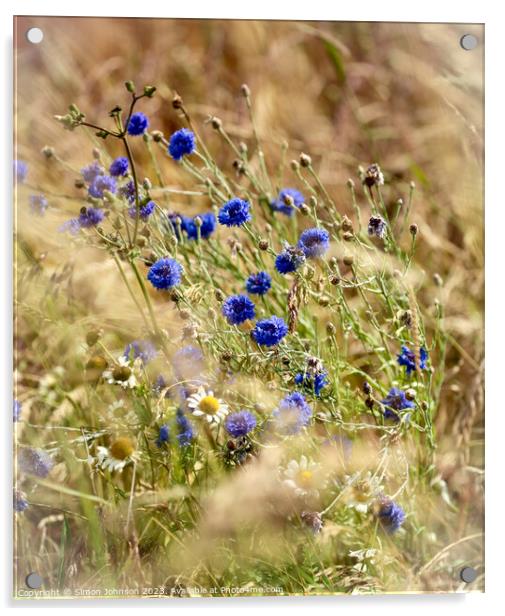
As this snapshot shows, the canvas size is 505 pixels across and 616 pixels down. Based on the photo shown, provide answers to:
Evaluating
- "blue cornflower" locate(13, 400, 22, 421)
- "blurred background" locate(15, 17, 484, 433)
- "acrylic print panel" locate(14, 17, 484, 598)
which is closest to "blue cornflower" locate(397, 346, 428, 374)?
"acrylic print panel" locate(14, 17, 484, 598)

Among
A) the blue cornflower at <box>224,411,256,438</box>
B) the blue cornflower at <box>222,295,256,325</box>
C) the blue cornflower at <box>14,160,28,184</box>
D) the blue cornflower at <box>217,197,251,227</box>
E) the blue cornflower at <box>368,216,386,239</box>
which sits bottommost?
the blue cornflower at <box>224,411,256,438</box>

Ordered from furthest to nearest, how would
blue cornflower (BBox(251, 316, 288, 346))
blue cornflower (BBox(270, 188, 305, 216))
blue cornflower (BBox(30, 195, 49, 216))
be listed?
blue cornflower (BBox(270, 188, 305, 216))
blue cornflower (BBox(30, 195, 49, 216))
blue cornflower (BBox(251, 316, 288, 346))

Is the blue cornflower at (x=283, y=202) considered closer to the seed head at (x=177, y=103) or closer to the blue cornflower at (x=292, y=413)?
the seed head at (x=177, y=103)

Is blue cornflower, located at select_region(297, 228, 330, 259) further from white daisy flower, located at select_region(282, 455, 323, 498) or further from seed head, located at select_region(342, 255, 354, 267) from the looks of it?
white daisy flower, located at select_region(282, 455, 323, 498)

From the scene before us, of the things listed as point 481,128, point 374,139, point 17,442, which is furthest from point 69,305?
point 481,128

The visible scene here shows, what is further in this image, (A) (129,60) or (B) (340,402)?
(A) (129,60)

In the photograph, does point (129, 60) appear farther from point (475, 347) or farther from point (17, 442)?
point (475, 347)

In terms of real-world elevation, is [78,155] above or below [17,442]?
above
